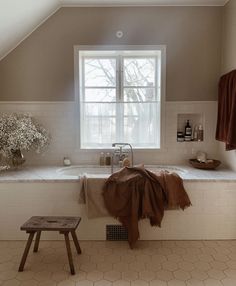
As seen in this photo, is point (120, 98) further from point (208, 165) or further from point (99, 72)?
point (208, 165)

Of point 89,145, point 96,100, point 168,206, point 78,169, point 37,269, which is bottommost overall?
point 37,269

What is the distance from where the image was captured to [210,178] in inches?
125

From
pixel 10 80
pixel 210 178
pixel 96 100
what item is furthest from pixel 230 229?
pixel 10 80

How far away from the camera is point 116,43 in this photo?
3.77m

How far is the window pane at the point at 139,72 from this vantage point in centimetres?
395

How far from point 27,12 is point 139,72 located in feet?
5.01

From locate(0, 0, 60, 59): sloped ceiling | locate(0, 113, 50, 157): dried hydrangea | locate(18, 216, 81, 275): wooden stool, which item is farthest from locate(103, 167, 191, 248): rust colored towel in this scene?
locate(0, 0, 60, 59): sloped ceiling

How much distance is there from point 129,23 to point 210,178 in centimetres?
212

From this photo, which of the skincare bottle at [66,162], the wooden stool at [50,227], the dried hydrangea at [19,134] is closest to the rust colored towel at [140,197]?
the wooden stool at [50,227]

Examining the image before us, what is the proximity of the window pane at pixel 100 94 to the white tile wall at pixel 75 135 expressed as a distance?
259 mm

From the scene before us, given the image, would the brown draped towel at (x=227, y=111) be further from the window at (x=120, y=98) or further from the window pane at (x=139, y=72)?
the window pane at (x=139, y=72)

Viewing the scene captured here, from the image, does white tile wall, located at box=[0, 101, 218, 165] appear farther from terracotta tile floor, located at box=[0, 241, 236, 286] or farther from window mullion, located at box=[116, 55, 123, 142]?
terracotta tile floor, located at box=[0, 241, 236, 286]

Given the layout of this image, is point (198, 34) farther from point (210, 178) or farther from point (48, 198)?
point (48, 198)

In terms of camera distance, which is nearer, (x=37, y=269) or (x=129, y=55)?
(x=37, y=269)
